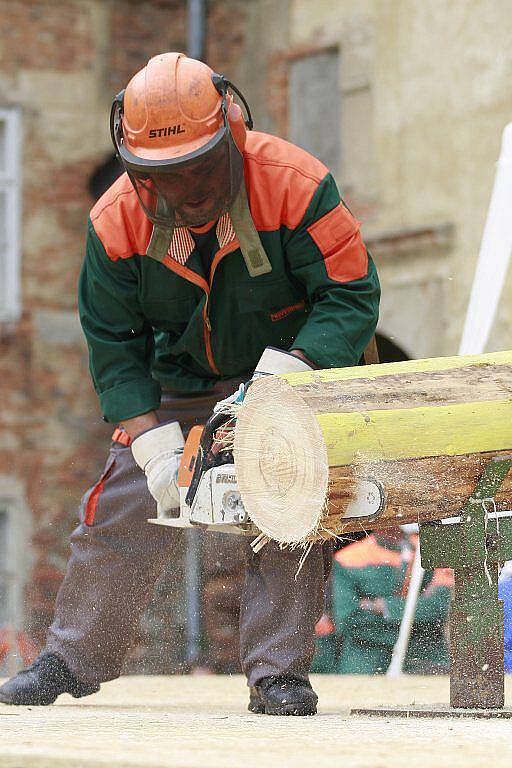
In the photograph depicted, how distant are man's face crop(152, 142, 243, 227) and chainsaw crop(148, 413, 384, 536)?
0.58 meters

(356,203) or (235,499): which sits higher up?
(356,203)

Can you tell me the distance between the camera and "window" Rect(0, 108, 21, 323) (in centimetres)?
1254

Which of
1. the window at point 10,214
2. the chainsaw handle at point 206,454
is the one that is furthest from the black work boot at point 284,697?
the window at point 10,214

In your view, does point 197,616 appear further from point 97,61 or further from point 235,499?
point 235,499

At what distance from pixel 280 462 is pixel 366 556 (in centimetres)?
432

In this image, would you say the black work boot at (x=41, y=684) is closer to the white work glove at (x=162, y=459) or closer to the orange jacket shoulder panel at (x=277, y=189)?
the white work glove at (x=162, y=459)

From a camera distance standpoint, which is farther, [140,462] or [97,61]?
[97,61]

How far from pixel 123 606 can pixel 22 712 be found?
545mm

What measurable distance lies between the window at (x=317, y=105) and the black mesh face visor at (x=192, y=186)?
8213 mm

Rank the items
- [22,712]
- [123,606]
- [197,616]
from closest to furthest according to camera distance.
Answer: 1. [22,712]
2. [123,606]
3. [197,616]

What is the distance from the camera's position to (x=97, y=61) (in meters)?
13.1

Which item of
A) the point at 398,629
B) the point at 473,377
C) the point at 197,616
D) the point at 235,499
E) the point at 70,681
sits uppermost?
the point at 473,377

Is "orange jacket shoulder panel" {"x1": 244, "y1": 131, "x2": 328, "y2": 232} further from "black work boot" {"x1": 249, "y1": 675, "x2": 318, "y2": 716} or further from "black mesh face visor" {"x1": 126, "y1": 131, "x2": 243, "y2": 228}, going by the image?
"black work boot" {"x1": 249, "y1": 675, "x2": 318, "y2": 716}

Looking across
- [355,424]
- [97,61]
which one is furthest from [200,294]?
[97,61]
